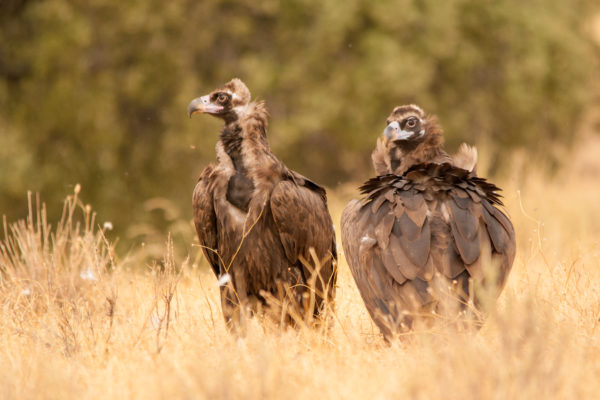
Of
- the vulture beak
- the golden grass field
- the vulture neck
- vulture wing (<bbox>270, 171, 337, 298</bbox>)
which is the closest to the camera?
the golden grass field

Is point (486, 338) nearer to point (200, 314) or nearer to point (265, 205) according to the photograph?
point (265, 205)

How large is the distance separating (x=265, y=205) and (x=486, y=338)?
1596 millimetres

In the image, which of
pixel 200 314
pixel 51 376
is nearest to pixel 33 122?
pixel 200 314

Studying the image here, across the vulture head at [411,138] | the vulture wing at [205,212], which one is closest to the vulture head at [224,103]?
the vulture wing at [205,212]

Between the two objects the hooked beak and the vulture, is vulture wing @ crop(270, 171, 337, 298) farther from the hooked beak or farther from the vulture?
the hooked beak

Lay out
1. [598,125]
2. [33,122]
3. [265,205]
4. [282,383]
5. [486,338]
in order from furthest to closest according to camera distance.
A: [598,125] → [33,122] → [265,205] → [486,338] → [282,383]

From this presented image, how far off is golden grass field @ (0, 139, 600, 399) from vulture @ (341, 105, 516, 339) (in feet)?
0.57

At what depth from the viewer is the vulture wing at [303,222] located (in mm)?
4945

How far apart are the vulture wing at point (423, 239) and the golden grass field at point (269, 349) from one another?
0.81 ft

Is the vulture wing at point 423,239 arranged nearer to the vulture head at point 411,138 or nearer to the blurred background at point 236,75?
the vulture head at point 411,138

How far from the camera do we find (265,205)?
16.4 ft

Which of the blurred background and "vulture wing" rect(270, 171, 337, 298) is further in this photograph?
the blurred background

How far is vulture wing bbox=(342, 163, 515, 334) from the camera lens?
427cm

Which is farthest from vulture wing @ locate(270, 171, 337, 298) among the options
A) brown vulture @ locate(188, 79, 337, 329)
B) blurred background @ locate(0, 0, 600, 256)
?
blurred background @ locate(0, 0, 600, 256)
